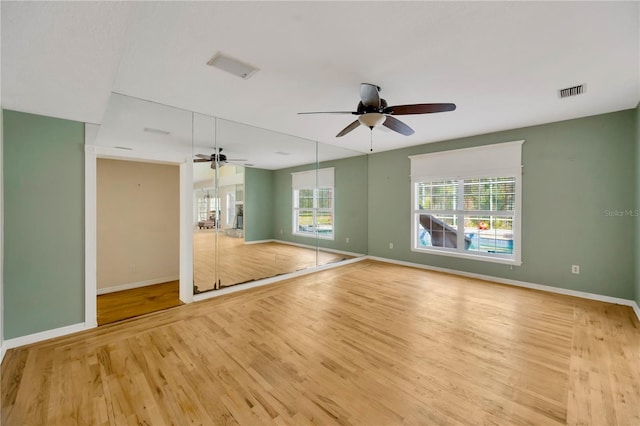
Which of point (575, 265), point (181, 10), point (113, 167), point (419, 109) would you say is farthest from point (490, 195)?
point (113, 167)

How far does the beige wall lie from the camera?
4.02 meters

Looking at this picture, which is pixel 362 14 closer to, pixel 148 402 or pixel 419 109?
pixel 419 109

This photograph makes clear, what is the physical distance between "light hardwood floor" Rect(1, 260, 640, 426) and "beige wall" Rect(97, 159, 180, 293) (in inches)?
58.1

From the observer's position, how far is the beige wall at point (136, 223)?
13.2 feet

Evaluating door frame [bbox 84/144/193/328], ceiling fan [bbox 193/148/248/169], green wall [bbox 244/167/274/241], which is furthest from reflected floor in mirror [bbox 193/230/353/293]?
ceiling fan [bbox 193/148/248/169]

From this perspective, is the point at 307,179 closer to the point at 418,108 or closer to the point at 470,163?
the point at 470,163

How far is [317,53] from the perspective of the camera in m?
2.20

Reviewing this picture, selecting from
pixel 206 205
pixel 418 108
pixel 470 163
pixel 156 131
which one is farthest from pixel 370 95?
pixel 470 163

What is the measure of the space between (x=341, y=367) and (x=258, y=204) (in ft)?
11.5

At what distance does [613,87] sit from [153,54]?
4.56 m

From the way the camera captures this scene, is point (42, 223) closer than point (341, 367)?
No

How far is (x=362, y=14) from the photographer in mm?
1755

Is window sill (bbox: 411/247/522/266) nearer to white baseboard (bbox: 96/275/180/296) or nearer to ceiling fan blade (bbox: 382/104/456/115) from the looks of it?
ceiling fan blade (bbox: 382/104/456/115)

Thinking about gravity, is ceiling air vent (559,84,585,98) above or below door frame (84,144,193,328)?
above
